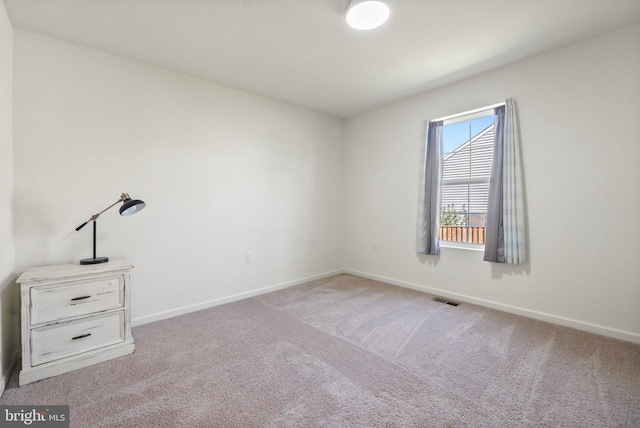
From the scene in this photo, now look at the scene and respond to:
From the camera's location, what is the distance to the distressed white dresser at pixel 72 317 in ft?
6.09

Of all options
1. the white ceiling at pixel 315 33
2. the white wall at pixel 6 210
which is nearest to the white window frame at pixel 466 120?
the white ceiling at pixel 315 33

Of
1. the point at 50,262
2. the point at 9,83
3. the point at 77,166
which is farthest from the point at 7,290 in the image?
the point at 9,83

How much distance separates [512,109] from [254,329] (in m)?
3.34

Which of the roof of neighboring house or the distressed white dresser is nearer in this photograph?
the distressed white dresser

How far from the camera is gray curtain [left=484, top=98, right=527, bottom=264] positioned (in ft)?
9.30

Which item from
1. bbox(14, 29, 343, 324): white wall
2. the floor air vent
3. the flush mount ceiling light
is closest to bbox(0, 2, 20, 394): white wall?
bbox(14, 29, 343, 324): white wall

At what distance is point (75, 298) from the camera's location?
2.02 meters

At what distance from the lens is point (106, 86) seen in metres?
2.57

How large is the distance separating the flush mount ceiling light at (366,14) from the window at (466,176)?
1841 millimetres

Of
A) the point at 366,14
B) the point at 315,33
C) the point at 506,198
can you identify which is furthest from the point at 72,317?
the point at 506,198

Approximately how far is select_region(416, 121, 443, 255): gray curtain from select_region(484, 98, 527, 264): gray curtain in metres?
0.60

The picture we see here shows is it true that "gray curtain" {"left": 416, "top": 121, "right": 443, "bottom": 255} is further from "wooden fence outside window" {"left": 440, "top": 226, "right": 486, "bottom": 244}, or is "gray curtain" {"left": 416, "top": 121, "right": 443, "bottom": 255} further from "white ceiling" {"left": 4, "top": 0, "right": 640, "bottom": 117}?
"white ceiling" {"left": 4, "top": 0, "right": 640, "bottom": 117}

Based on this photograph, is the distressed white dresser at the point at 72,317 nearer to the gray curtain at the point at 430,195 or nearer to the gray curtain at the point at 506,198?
the gray curtain at the point at 430,195

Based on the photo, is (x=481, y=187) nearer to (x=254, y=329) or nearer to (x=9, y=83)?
(x=254, y=329)
